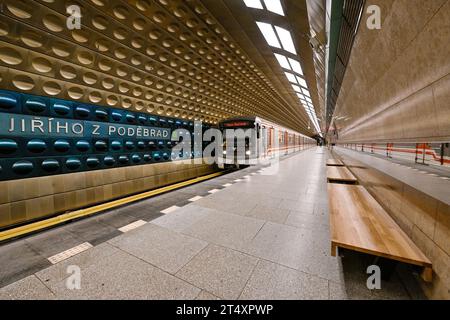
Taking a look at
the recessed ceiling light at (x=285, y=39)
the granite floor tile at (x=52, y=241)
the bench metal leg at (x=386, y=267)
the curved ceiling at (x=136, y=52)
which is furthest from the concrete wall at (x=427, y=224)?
the recessed ceiling light at (x=285, y=39)

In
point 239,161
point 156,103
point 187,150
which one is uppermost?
point 156,103

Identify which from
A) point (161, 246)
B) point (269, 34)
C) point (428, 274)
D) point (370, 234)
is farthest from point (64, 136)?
point (269, 34)

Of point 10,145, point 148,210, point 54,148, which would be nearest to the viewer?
point 10,145

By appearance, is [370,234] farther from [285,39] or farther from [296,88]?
[296,88]

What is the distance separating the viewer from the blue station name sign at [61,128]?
3.10 metres

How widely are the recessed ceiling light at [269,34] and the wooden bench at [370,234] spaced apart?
6.02 m

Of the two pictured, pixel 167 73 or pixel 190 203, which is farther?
pixel 167 73

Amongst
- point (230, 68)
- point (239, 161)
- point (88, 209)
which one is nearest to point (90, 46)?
point (88, 209)

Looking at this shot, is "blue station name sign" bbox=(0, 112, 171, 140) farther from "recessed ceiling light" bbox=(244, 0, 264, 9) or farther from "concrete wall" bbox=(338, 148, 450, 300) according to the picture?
Result: "concrete wall" bbox=(338, 148, 450, 300)

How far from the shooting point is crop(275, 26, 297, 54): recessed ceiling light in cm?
619

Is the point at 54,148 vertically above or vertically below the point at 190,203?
above

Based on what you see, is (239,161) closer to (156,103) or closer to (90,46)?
→ (156,103)
